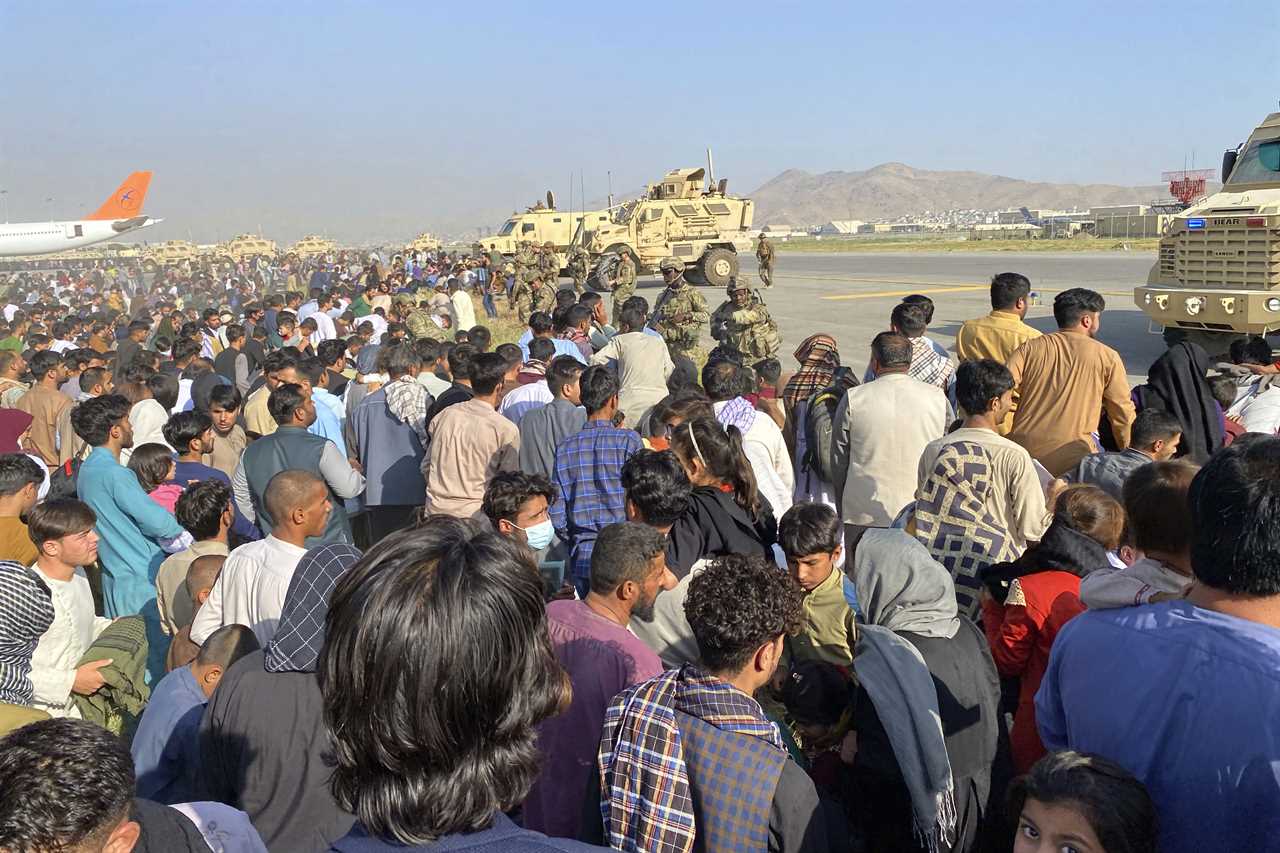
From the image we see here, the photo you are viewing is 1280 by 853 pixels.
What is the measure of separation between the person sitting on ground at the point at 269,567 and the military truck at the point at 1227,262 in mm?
9972

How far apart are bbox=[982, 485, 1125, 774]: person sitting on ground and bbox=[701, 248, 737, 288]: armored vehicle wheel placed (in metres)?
23.1

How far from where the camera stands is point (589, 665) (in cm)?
285

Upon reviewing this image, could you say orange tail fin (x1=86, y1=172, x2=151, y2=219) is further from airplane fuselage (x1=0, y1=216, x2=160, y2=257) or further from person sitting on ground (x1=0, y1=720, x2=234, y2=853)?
person sitting on ground (x1=0, y1=720, x2=234, y2=853)

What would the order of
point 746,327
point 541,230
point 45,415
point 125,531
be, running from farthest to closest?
1. point 541,230
2. point 746,327
3. point 45,415
4. point 125,531

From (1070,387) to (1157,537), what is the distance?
3269 millimetres

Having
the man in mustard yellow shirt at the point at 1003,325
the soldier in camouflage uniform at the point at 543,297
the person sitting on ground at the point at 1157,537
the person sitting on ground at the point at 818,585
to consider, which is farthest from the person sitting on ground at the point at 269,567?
the soldier in camouflage uniform at the point at 543,297

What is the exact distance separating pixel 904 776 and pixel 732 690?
2.44ft

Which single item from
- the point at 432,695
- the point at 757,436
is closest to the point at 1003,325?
the point at 757,436

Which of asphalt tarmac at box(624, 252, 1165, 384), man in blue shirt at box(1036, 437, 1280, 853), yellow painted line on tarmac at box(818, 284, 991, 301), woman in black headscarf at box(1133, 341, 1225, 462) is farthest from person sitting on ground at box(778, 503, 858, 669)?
yellow painted line on tarmac at box(818, 284, 991, 301)

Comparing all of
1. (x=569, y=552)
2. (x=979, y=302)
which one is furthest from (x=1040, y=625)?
(x=979, y=302)

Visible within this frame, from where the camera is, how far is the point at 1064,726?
7.36ft

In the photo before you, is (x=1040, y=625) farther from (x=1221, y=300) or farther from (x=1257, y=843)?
(x=1221, y=300)

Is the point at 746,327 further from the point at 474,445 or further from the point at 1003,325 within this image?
the point at 474,445

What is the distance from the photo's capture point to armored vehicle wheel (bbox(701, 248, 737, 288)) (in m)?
26.4
